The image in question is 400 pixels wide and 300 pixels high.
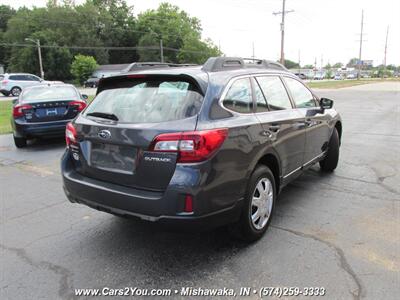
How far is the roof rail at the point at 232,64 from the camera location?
3563 mm

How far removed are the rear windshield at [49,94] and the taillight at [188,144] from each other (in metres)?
6.48

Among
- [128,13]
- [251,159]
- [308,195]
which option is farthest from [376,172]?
[128,13]

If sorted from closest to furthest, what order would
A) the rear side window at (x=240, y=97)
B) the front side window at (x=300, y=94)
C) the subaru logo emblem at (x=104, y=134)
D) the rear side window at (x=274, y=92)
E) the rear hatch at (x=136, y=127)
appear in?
the rear hatch at (x=136, y=127), the subaru logo emblem at (x=104, y=134), the rear side window at (x=240, y=97), the rear side window at (x=274, y=92), the front side window at (x=300, y=94)

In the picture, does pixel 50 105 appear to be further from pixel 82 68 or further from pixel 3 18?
pixel 3 18

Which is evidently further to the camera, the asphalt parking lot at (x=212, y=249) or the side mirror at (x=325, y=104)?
the side mirror at (x=325, y=104)

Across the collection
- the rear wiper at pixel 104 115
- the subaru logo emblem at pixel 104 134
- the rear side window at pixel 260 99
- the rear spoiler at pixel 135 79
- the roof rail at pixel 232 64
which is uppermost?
the roof rail at pixel 232 64

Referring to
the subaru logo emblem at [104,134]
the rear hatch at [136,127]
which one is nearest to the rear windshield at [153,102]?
the rear hatch at [136,127]

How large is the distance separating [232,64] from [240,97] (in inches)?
18.3

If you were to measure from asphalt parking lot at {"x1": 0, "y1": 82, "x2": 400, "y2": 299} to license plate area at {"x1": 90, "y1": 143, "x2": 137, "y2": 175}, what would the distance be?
0.82m

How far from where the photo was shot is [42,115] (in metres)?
8.27

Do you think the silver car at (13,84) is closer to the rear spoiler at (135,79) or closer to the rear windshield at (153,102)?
the rear spoiler at (135,79)

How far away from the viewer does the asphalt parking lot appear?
116 inches

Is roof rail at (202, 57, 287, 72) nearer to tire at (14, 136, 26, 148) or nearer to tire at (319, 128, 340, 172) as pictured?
tire at (319, 128, 340, 172)

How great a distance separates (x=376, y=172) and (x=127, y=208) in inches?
176
